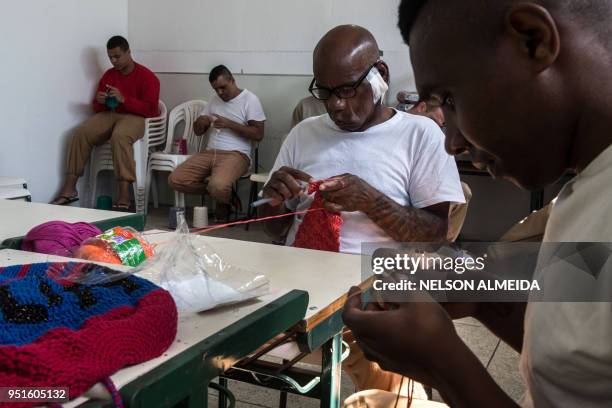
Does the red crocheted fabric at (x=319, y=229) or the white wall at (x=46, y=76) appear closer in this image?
the red crocheted fabric at (x=319, y=229)

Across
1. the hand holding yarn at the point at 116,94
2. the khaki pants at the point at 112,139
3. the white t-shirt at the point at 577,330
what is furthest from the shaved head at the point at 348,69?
the hand holding yarn at the point at 116,94

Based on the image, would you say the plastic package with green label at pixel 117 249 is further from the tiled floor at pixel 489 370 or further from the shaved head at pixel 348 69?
the tiled floor at pixel 489 370

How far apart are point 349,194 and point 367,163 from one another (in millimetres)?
181

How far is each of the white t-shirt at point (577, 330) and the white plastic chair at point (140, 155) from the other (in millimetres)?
5235

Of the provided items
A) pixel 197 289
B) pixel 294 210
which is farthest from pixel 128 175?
pixel 197 289

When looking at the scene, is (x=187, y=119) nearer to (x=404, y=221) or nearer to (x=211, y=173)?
(x=211, y=173)

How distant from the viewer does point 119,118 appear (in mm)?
5734

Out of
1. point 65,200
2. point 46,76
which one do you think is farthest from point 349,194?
point 46,76

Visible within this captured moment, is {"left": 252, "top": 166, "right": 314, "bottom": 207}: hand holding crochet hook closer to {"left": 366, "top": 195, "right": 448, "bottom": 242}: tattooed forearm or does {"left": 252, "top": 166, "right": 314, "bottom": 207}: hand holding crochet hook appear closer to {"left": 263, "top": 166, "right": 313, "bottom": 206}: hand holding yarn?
{"left": 263, "top": 166, "right": 313, "bottom": 206}: hand holding yarn

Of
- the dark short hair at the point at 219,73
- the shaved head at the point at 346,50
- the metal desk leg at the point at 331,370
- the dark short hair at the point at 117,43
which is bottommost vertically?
the metal desk leg at the point at 331,370

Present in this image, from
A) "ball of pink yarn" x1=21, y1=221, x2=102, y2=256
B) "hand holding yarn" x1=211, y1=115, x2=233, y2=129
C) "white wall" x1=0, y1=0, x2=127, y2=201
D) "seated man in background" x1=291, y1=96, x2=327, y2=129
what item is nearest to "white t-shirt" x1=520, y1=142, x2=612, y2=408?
"ball of pink yarn" x1=21, y1=221, x2=102, y2=256

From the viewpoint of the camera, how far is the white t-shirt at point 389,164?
1.95m

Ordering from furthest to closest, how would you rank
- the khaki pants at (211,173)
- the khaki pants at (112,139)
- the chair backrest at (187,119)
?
the chair backrest at (187,119) → the khaki pants at (112,139) → the khaki pants at (211,173)

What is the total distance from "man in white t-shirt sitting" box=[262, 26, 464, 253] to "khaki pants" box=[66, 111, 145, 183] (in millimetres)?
3832
